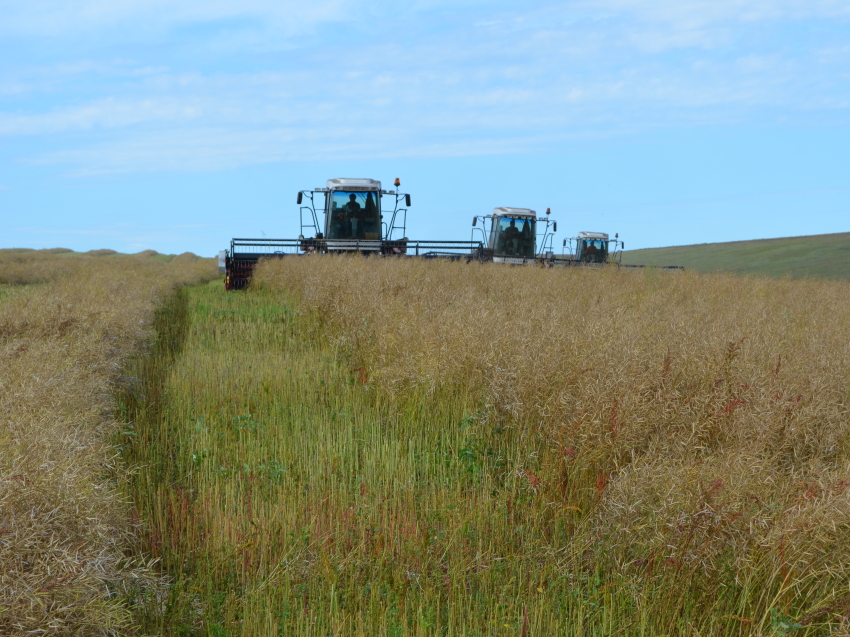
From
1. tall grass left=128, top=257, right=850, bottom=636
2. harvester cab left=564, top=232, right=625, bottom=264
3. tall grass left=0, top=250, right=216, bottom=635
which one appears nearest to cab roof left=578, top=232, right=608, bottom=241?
harvester cab left=564, top=232, right=625, bottom=264

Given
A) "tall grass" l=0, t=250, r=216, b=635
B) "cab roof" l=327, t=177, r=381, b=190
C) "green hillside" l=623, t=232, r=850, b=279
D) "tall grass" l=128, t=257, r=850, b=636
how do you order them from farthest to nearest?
"green hillside" l=623, t=232, r=850, b=279 → "cab roof" l=327, t=177, r=381, b=190 → "tall grass" l=128, t=257, r=850, b=636 → "tall grass" l=0, t=250, r=216, b=635

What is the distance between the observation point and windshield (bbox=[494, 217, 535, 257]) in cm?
2239

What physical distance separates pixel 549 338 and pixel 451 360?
87 cm

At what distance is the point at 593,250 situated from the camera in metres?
26.6

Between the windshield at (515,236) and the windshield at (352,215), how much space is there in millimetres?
4456

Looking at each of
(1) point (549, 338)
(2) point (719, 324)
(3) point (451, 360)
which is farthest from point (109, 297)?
(2) point (719, 324)

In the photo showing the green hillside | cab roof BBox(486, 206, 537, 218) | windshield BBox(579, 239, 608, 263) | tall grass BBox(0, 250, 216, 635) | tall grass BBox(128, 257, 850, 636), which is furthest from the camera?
the green hillside

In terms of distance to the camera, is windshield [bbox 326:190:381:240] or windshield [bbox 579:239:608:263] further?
windshield [bbox 579:239:608:263]

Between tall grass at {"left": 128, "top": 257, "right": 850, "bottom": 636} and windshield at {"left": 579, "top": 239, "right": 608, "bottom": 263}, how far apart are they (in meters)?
19.3

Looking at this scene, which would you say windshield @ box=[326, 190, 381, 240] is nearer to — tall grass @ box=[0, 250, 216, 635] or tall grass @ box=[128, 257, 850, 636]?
tall grass @ box=[128, 257, 850, 636]

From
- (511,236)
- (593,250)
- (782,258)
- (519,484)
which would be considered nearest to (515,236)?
(511,236)

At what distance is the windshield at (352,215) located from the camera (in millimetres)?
19562

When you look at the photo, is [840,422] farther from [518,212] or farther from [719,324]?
[518,212]

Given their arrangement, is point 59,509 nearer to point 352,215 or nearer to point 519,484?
point 519,484
